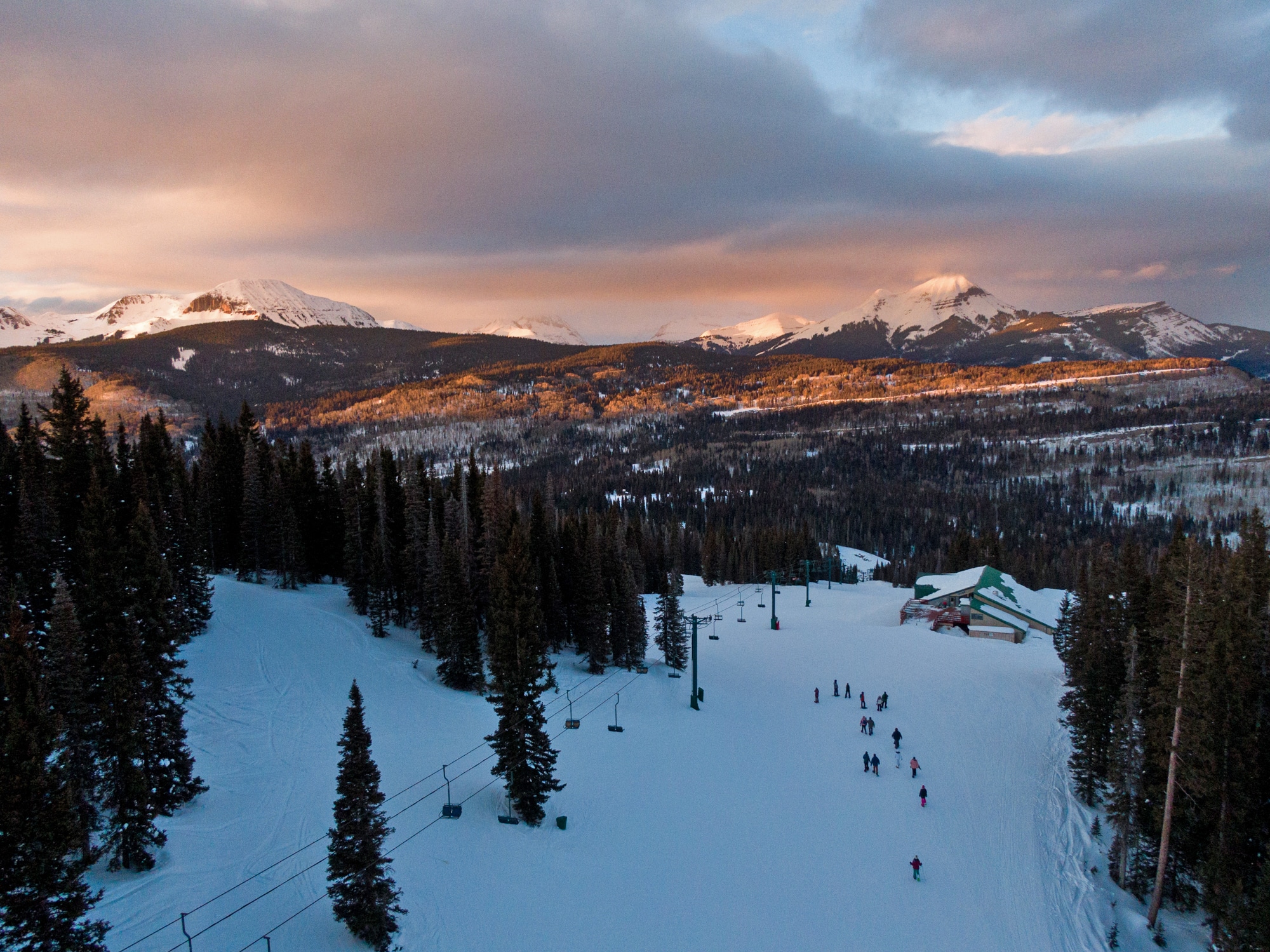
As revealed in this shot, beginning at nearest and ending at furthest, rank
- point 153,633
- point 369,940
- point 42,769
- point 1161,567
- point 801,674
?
point 42,769, point 369,940, point 153,633, point 1161,567, point 801,674

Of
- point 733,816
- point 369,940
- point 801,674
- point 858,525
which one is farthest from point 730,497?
point 369,940

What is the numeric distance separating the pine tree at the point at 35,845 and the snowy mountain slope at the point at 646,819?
13.5 ft

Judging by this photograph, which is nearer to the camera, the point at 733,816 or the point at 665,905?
the point at 665,905

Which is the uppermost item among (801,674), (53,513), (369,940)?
(53,513)

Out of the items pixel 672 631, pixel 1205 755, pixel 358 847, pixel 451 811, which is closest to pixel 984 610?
pixel 672 631

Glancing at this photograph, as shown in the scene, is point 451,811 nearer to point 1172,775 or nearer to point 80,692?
point 80,692

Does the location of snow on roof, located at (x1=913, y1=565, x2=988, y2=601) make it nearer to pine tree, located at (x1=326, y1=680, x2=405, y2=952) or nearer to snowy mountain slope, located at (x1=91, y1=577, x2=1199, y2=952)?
snowy mountain slope, located at (x1=91, y1=577, x2=1199, y2=952)

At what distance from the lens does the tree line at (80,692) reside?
46.7 feet

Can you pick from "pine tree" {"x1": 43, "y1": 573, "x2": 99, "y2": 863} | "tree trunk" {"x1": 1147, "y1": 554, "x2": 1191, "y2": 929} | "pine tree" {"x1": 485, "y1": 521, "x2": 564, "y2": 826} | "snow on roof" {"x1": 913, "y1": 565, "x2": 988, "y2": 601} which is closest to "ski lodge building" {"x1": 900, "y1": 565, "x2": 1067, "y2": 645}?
"snow on roof" {"x1": 913, "y1": 565, "x2": 988, "y2": 601}

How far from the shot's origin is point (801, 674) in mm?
51344

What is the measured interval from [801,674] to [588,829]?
2706 cm

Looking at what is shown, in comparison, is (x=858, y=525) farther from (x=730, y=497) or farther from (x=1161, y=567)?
(x=1161, y=567)

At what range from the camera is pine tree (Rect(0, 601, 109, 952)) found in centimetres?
1389

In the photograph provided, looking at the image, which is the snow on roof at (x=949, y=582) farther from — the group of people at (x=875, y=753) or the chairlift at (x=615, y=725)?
A: the chairlift at (x=615, y=725)
